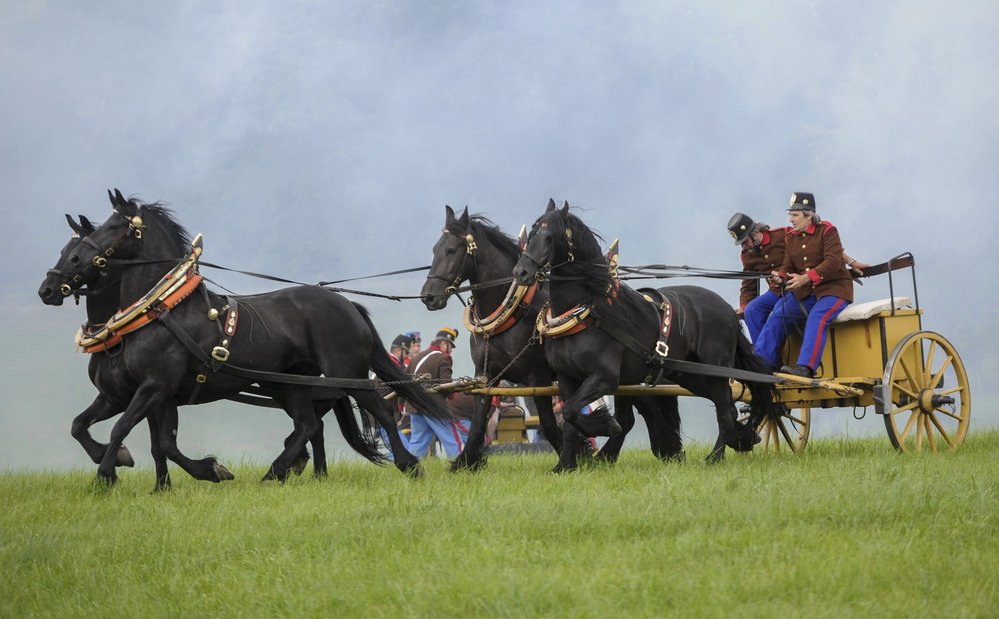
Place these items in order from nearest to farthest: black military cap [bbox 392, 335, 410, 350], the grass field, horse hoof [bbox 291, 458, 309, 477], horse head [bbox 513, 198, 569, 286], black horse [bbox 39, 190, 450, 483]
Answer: the grass field < horse head [bbox 513, 198, 569, 286] < black horse [bbox 39, 190, 450, 483] < horse hoof [bbox 291, 458, 309, 477] < black military cap [bbox 392, 335, 410, 350]

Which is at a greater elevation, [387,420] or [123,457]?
[387,420]

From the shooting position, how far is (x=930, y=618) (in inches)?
210

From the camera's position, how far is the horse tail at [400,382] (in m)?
11.1

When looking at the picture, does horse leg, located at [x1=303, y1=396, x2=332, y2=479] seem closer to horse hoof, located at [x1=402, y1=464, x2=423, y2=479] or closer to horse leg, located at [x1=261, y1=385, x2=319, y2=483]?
horse leg, located at [x1=261, y1=385, x2=319, y2=483]

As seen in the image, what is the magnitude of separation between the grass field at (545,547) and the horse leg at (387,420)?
1179 mm

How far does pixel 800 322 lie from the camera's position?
11.0m

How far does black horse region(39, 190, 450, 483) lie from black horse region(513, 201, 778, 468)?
1.82 m

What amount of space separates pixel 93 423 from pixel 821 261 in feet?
22.1

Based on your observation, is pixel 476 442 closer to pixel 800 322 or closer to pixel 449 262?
pixel 449 262

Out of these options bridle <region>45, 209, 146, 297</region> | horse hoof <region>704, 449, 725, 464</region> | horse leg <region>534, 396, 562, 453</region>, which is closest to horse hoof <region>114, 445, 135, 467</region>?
bridle <region>45, 209, 146, 297</region>

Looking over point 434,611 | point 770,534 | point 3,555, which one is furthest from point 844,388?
point 3,555

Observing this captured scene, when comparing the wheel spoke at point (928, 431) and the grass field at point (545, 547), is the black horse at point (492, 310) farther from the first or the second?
the wheel spoke at point (928, 431)

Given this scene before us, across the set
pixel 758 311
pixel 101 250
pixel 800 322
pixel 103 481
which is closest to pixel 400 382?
pixel 103 481

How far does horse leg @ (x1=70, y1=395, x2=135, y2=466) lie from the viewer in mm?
10391
